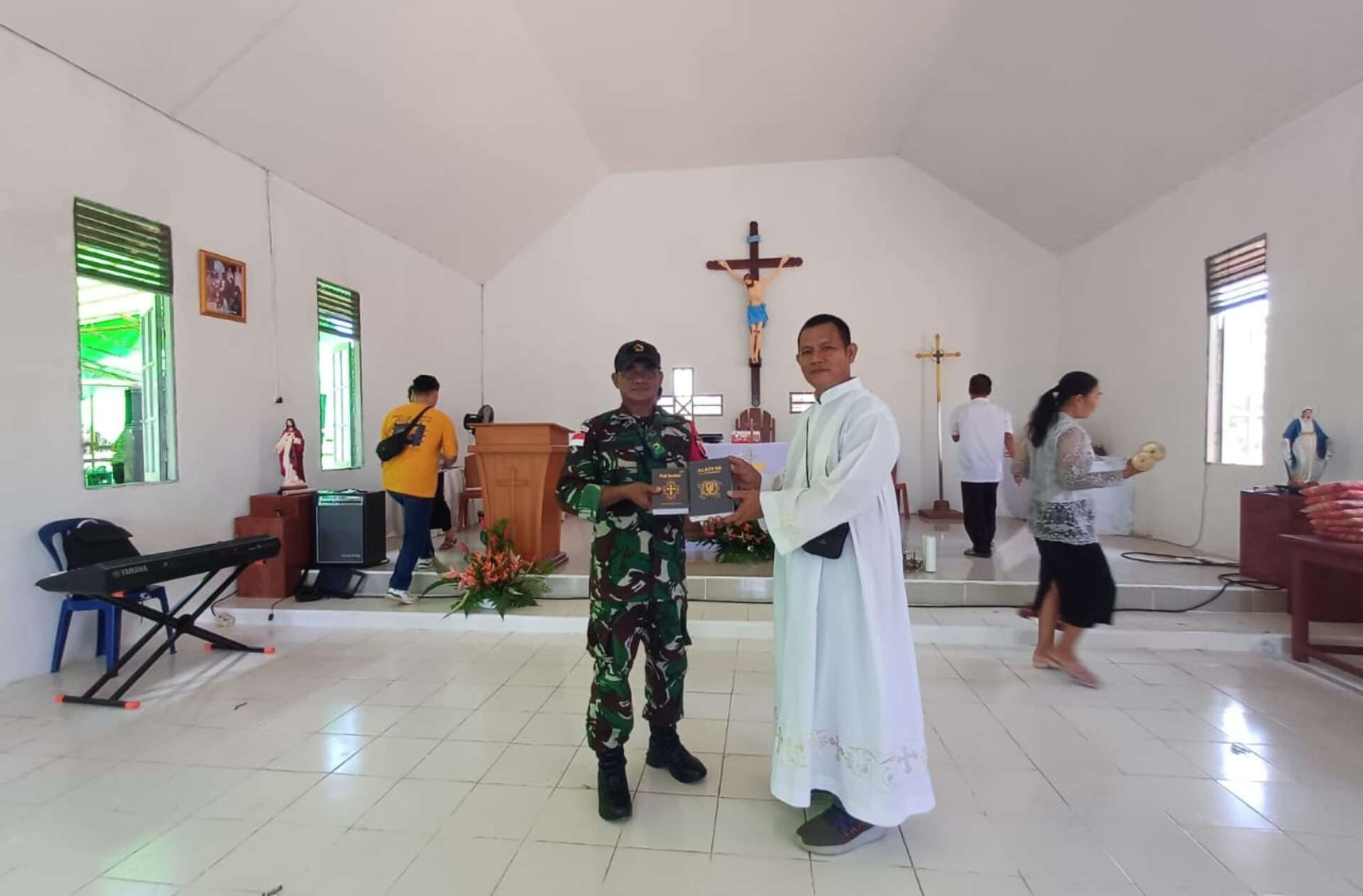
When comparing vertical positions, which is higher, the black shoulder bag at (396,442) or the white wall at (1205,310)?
the white wall at (1205,310)

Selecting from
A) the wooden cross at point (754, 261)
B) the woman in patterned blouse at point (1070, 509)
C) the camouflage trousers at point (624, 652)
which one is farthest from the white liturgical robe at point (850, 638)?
the wooden cross at point (754, 261)

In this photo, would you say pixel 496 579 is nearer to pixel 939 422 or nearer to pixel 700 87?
pixel 700 87

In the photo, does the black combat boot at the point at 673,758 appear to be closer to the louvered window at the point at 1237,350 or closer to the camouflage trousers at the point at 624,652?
the camouflage trousers at the point at 624,652

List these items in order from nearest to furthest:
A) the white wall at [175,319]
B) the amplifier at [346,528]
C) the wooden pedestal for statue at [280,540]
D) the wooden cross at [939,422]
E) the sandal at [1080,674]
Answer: the sandal at [1080,674] < the white wall at [175,319] < the wooden pedestal for statue at [280,540] < the amplifier at [346,528] < the wooden cross at [939,422]

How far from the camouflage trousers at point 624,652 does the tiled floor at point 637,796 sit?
31 centimetres

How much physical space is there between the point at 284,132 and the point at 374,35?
0.99 meters

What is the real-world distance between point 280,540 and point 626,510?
11.6 feet

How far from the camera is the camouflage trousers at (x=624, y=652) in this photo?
2070 mm

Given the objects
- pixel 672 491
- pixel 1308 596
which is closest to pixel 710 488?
pixel 672 491

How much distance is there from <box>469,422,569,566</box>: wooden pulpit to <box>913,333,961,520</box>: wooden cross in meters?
4.78

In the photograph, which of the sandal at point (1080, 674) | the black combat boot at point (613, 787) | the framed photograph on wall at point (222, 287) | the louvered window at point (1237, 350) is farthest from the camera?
the louvered window at point (1237, 350)

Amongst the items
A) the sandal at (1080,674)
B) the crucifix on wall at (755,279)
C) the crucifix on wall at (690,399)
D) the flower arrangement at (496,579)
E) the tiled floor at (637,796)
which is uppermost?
the crucifix on wall at (755,279)

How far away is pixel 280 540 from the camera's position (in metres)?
4.51

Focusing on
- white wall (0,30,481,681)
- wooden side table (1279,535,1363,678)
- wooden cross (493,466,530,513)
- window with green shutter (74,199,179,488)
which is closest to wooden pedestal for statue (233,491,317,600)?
white wall (0,30,481,681)
